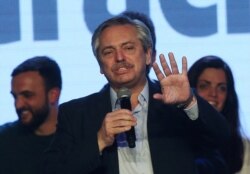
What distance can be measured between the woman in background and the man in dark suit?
648mm

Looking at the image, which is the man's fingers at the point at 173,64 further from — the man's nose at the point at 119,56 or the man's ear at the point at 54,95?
the man's ear at the point at 54,95

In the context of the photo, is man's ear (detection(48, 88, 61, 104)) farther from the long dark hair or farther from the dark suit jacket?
the dark suit jacket

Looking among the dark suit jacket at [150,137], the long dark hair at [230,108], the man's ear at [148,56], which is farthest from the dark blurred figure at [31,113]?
the man's ear at [148,56]

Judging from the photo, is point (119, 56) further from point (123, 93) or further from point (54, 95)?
→ point (54, 95)

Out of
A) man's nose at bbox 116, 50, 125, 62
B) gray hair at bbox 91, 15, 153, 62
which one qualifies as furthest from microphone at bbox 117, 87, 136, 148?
gray hair at bbox 91, 15, 153, 62

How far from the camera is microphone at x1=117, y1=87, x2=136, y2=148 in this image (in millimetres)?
2045

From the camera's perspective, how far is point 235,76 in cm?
311

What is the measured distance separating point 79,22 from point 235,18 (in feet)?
2.23

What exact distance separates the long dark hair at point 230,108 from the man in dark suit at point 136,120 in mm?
645

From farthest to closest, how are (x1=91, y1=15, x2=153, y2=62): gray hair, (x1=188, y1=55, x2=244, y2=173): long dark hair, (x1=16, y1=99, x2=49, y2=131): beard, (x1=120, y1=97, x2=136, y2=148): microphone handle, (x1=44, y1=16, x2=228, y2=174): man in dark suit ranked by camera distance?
(x1=16, y1=99, x2=49, y2=131): beard
(x1=188, y1=55, x2=244, y2=173): long dark hair
(x1=91, y1=15, x2=153, y2=62): gray hair
(x1=44, y1=16, x2=228, y2=174): man in dark suit
(x1=120, y1=97, x2=136, y2=148): microphone handle

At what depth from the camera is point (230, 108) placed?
2.96 meters

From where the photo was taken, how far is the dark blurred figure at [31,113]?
300 cm

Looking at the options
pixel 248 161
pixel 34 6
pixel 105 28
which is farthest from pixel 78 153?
pixel 34 6

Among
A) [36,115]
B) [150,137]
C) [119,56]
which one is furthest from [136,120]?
[36,115]
